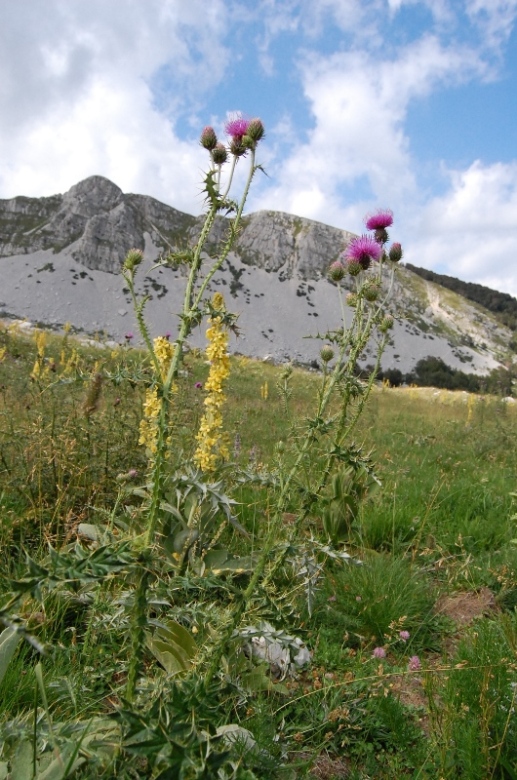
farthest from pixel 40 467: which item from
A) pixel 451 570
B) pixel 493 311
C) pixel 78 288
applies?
pixel 493 311

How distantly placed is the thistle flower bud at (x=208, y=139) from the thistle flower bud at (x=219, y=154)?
2 cm

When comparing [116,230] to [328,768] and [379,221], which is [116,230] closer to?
[379,221]

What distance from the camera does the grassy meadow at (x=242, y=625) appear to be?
115cm

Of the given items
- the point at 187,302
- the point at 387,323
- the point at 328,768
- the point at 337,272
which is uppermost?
the point at 337,272

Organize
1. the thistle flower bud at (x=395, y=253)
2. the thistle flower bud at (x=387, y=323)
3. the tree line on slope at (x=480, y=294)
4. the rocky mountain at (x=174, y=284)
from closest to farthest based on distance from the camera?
the thistle flower bud at (x=395, y=253)
the thistle flower bud at (x=387, y=323)
the rocky mountain at (x=174, y=284)
the tree line on slope at (x=480, y=294)

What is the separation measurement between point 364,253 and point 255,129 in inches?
49.2

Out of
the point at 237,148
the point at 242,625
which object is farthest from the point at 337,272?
the point at 242,625

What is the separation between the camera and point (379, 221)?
3.05 meters

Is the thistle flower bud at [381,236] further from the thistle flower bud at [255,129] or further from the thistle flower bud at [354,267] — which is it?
the thistle flower bud at [255,129]

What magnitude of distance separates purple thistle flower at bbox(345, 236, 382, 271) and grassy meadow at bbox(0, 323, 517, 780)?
823 mm

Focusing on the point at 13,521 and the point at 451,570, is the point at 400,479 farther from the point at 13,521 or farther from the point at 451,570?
the point at 13,521

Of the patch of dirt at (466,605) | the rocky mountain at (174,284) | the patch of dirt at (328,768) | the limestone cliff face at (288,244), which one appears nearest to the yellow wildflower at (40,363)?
the patch of dirt at (328,768)

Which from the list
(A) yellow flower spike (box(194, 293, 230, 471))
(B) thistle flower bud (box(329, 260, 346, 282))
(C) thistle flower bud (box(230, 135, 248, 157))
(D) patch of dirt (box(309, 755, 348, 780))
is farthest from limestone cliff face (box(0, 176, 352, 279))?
(D) patch of dirt (box(309, 755, 348, 780))

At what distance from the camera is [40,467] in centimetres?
265
